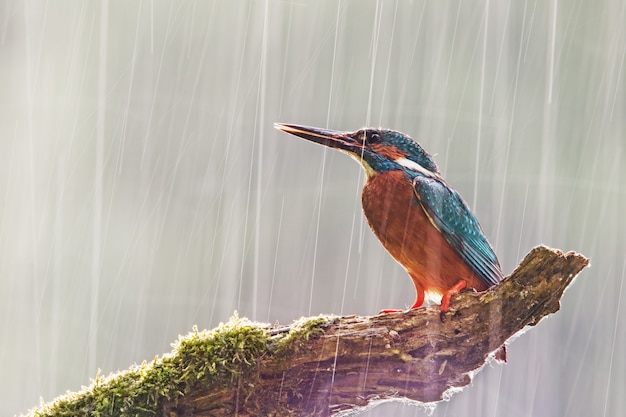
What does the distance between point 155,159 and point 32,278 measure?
1.86 meters

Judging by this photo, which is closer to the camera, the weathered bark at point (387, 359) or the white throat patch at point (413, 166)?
the weathered bark at point (387, 359)

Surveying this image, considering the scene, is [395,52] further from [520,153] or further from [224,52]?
[520,153]

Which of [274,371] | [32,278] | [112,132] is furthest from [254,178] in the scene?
[274,371]

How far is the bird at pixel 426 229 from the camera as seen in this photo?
2.72m

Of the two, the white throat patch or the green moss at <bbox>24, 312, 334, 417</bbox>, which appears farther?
the white throat patch

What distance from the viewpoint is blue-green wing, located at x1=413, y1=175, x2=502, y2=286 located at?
2.73 metres

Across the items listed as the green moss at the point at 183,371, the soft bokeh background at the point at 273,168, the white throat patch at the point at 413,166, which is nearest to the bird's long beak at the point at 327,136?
→ the white throat patch at the point at 413,166

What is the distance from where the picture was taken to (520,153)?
640 cm

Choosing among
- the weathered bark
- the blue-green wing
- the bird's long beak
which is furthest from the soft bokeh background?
the weathered bark

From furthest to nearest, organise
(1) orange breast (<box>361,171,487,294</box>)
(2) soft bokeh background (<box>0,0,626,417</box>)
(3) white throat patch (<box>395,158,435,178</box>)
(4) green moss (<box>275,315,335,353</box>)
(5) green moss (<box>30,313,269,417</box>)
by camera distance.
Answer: (2) soft bokeh background (<box>0,0,626,417</box>)
(3) white throat patch (<box>395,158,435,178</box>)
(1) orange breast (<box>361,171,487,294</box>)
(4) green moss (<box>275,315,335,353</box>)
(5) green moss (<box>30,313,269,417</box>)

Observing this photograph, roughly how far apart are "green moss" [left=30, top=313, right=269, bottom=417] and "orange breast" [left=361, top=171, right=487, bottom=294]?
2.29 ft

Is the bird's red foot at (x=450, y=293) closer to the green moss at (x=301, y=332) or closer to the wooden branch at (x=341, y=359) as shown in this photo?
the wooden branch at (x=341, y=359)

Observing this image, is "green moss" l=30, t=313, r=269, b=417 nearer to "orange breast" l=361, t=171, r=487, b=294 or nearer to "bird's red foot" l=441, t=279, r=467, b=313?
"bird's red foot" l=441, t=279, r=467, b=313

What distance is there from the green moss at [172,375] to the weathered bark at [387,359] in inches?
1.4
